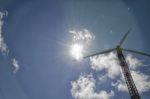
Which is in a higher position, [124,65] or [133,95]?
[124,65]

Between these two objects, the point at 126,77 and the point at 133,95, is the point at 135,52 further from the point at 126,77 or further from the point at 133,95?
the point at 133,95

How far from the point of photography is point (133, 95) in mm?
81312

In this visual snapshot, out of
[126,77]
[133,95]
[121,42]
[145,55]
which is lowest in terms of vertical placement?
[133,95]

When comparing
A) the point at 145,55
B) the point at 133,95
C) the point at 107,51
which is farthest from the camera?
the point at 107,51

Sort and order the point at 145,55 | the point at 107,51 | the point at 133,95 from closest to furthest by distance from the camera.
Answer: the point at 133,95
the point at 145,55
the point at 107,51

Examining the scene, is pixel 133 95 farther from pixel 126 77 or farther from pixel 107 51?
pixel 107 51

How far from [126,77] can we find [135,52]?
1032cm

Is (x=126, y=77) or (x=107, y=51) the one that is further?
(x=107, y=51)

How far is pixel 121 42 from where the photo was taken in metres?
97.8

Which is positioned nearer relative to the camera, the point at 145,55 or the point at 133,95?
the point at 133,95

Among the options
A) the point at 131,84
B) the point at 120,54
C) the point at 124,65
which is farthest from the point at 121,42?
the point at 131,84

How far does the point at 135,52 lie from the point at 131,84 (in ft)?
41.3

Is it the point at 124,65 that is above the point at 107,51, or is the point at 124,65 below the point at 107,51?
below

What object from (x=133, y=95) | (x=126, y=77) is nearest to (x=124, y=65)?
(x=126, y=77)
